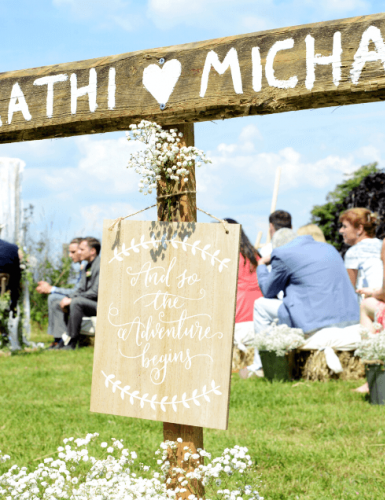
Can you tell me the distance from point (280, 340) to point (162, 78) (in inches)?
129

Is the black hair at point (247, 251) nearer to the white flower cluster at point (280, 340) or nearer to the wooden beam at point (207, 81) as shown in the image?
the white flower cluster at point (280, 340)

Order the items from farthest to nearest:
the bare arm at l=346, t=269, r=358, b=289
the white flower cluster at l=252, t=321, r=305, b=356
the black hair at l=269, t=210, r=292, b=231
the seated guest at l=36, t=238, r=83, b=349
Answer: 1. the seated guest at l=36, t=238, r=83, b=349
2. the black hair at l=269, t=210, r=292, b=231
3. the bare arm at l=346, t=269, r=358, b=289
4. the white flower cluster at l=252, t=321, r=305, b=356

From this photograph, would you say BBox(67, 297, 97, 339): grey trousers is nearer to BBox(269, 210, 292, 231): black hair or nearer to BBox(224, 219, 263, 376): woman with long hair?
BBox(224, 219, 263, 376): woman with long hair

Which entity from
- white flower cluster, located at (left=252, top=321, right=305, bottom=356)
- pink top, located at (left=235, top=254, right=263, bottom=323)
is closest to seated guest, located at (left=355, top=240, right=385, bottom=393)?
A: white flower cluster, located at (left=252, top=321, right=305, bottom=356)

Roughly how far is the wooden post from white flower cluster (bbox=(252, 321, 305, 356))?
2.76 metres

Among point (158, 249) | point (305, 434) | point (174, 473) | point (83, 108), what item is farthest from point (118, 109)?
point (305, 434)

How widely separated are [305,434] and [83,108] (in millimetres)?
2330

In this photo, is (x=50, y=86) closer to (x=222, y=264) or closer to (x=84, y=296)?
(x=222, y=264)

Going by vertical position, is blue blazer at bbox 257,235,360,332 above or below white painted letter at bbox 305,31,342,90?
below

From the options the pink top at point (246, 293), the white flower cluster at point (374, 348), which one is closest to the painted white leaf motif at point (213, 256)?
the white flower cluster at point (374, 348)

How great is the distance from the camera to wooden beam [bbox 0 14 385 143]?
1.84 m

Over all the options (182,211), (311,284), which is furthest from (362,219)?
(182,211)

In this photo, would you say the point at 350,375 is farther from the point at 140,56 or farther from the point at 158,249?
→ the point at 140,56

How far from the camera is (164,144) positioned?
6.79 feet
